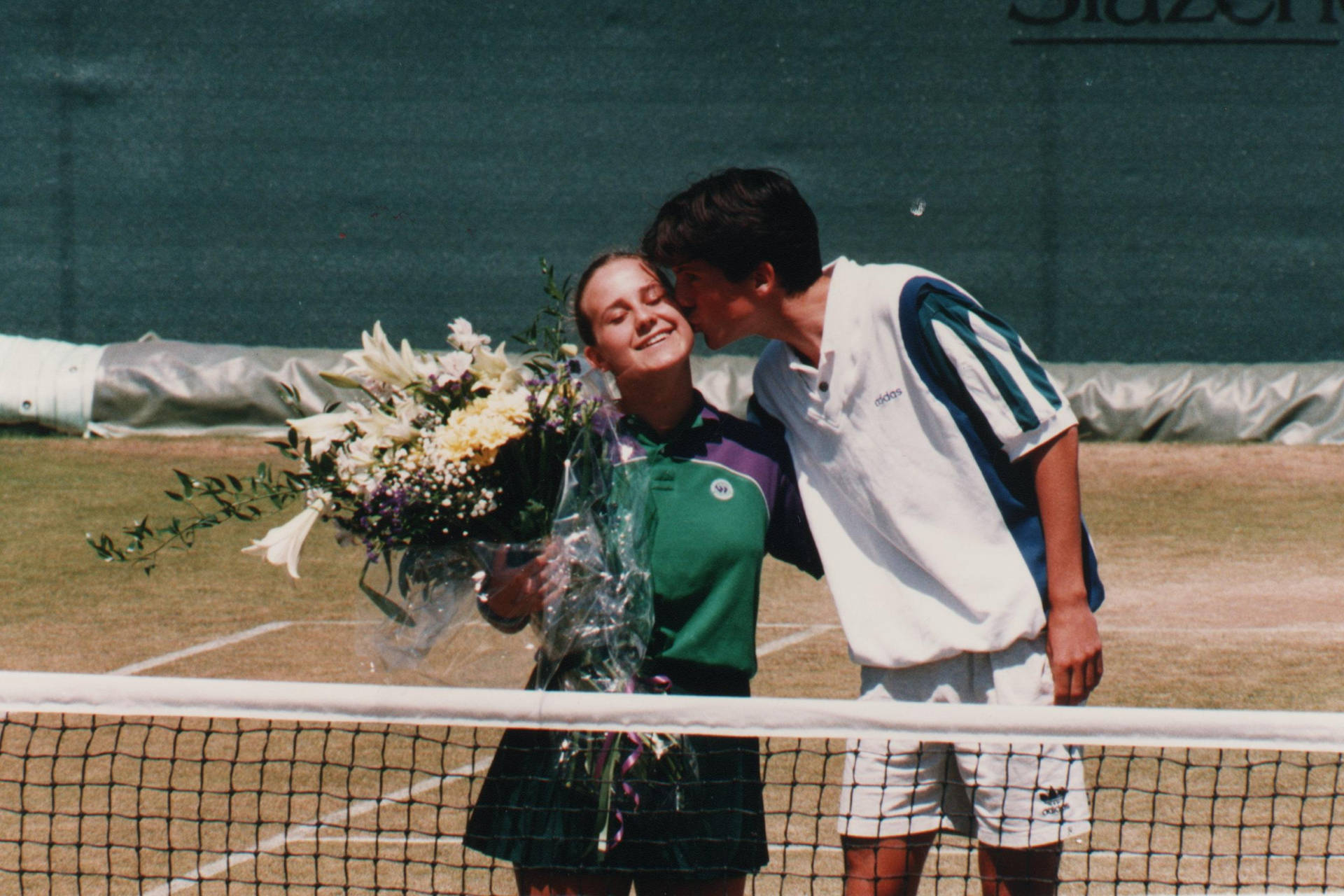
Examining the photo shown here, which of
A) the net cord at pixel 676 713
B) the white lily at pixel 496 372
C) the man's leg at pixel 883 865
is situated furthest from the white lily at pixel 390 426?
the man's leg at pixel 883 865

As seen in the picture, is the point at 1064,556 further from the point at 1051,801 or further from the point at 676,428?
the point at 676,428

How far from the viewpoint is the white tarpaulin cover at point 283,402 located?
12820 millimetres

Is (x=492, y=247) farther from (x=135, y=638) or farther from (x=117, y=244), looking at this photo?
(x=135, y=638)

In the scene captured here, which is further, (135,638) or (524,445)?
(135,638)

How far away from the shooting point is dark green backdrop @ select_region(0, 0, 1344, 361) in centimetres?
1473

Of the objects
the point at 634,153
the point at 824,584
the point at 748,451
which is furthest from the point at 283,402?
the point at 748,451

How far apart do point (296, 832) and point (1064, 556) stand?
9.51 feet

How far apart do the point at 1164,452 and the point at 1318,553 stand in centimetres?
308

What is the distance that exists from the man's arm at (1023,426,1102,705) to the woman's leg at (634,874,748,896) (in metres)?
0.75

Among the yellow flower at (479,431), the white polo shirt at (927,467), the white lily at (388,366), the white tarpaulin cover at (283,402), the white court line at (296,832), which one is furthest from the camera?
the white tarpaulin cover at (283,402)

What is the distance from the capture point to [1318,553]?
943 cm

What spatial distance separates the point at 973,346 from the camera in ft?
9.57

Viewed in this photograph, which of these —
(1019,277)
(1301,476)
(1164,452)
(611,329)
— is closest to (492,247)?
(1019,277)

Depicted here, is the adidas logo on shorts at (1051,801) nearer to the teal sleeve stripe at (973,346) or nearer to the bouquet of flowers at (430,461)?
the teal sleeve stripe at (973,346)
